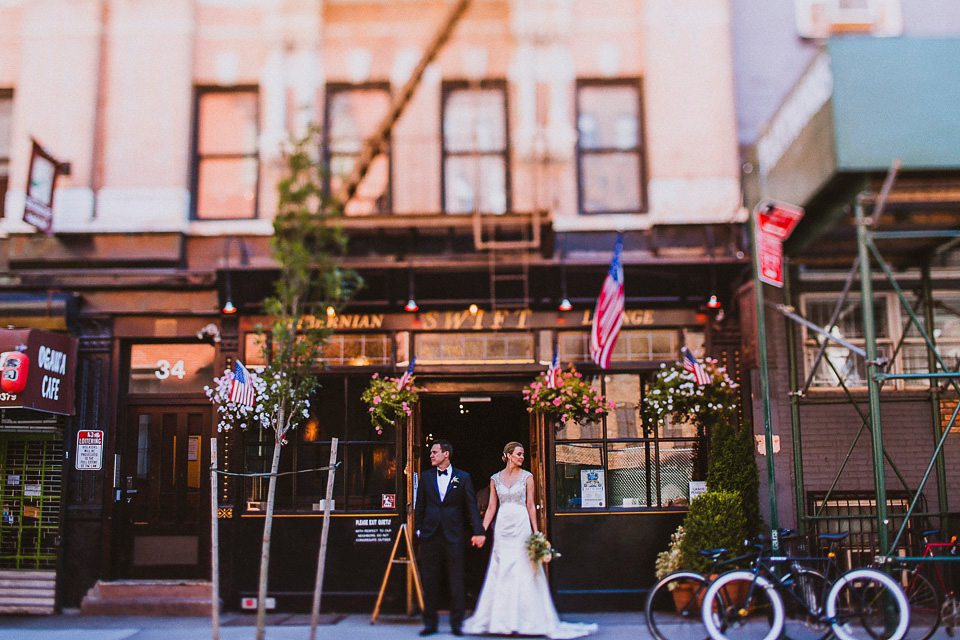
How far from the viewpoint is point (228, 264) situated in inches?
412

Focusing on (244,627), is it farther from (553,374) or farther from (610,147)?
(610,147)

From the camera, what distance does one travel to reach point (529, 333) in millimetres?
10805

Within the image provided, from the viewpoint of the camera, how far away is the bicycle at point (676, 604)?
26.3 feet

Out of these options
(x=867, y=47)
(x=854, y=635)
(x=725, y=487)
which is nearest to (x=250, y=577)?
(x=725, y=487)

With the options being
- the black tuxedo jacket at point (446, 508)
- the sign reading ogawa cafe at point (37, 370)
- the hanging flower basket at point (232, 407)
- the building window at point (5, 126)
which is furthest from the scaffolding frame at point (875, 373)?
the building window at point (5, 126)

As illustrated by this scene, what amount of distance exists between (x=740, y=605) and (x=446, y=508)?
2.98 meters

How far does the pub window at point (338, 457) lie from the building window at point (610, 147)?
12.6 ft

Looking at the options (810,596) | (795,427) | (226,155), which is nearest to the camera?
(810,596)

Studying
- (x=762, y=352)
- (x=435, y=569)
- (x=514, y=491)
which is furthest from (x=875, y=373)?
(x=435, y=569)

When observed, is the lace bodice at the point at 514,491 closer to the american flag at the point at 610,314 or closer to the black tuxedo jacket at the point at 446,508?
the black tuxedo jacket at the point at 446,508

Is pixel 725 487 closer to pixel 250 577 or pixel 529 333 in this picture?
pixel 529 333

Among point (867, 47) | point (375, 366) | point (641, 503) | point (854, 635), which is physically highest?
point (867, 47)

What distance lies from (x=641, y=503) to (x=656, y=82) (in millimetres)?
5277

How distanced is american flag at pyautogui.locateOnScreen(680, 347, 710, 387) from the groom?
2.90 m
